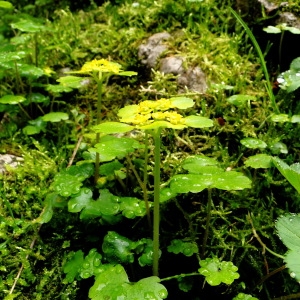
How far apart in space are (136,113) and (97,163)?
18.9 inches

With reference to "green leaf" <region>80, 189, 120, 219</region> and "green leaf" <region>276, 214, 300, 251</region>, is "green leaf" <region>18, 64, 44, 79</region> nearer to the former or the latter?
"green leaf" <region>80, 189, 120, 219</region>

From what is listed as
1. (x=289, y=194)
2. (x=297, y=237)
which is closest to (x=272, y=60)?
(x=289, y=194)

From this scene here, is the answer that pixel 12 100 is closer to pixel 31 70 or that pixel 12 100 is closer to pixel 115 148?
pixel 31 70

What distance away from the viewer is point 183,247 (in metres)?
1.47

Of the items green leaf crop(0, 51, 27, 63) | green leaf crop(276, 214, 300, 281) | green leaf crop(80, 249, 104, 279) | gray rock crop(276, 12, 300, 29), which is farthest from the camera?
gray rock crop(276, 12, 300, 29)

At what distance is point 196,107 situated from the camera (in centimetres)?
206

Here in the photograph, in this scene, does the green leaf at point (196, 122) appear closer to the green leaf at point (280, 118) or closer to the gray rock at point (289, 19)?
the green leaf at point (280, 118)

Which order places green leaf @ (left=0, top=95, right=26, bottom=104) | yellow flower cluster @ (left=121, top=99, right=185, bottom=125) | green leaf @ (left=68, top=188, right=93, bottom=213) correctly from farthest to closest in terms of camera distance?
green leaf @ (left=0, top=95, right=26, bottom=104)
green leaf @ (left=68, top=188, right=93, bottom=213)
yellow flower cluster @ (left=121, top=99, right=185, bottom=125)

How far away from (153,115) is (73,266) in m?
0.73

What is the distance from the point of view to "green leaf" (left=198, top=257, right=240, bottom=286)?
4.25ft

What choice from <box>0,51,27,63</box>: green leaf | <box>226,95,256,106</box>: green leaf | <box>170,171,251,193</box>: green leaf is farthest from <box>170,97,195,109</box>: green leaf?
<box>0,51,27,63</box>: green leaf

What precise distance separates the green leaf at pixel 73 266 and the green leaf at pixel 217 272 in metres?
0.48

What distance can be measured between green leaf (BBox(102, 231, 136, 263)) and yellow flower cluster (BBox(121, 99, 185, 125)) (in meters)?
0.50

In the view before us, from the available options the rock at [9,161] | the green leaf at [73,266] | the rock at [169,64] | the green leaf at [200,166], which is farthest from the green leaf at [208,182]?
the rock at [9,161]
